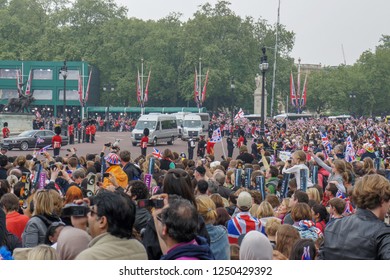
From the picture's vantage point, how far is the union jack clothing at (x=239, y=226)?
7.55 meters

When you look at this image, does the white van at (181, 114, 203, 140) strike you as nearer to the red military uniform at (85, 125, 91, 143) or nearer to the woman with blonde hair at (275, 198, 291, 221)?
the red military uniform at (85, 125, 91, 143)

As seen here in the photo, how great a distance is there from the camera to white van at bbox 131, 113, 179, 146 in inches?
1823

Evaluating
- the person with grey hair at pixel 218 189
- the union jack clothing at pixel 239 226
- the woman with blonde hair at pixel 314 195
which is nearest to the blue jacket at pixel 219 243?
the union jack clothing at pixel 239 226

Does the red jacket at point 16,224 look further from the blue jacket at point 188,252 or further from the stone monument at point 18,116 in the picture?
the stone monument at point 18,116

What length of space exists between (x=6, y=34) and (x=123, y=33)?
59.8 feet

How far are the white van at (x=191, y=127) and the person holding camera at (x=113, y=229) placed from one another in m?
49.3

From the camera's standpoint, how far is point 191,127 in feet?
182

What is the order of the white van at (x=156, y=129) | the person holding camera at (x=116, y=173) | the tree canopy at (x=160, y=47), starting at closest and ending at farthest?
the person holding camera at (x=116, y=173) < the white van at (x=156, y=129) < the tree canopy at (x=160, y=47)

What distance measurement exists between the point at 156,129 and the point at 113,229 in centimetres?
4220

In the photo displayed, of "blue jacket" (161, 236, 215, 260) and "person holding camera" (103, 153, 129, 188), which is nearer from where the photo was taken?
"blue jacket" (161, 236, 215, 260)

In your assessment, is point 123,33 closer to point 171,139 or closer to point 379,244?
point 171,139

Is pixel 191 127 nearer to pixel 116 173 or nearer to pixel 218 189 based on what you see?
pixel 218 189

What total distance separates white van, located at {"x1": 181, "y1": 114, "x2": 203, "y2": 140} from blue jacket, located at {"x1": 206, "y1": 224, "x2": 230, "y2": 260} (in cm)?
4804

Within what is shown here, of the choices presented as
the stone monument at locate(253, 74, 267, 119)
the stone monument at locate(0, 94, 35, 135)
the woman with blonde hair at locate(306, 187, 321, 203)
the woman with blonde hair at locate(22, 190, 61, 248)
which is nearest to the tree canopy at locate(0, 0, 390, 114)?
the stone monument at locate(253, 74, 267, 119)
